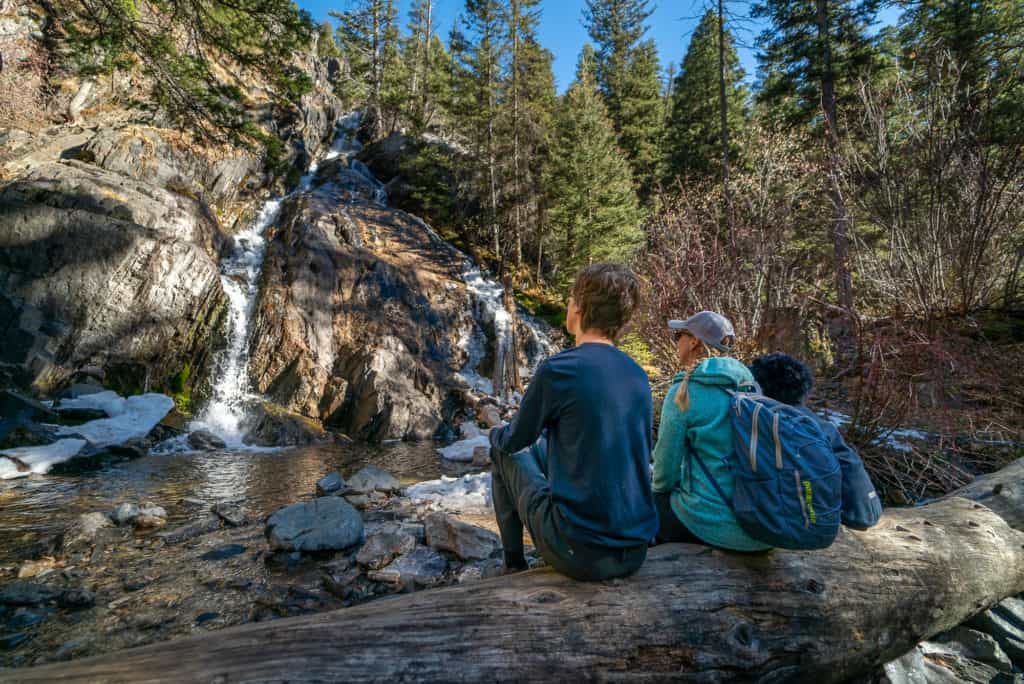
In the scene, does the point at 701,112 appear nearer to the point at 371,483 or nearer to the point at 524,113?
the point at 524,113

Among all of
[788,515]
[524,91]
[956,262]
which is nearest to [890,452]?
[956,262]

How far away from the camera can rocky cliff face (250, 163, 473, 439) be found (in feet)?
40.9

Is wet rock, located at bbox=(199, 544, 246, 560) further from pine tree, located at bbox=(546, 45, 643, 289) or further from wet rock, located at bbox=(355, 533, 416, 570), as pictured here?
pine tree, located at bbox=(546, 45, 643, 289)

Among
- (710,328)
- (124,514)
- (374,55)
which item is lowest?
(124,514)

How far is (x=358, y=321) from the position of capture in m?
14.6

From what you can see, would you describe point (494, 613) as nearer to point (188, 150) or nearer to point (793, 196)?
point (793, 196)

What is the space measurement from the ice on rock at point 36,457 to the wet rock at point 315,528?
18.3 feet

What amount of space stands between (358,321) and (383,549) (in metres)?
11.2

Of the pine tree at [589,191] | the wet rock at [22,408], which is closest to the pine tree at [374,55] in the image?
the pine tree at [589,191]

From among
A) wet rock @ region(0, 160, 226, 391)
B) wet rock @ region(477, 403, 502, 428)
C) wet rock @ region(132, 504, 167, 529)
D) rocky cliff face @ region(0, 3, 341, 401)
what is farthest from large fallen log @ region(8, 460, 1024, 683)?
wet rock @ region(0, 160, 226, 391)

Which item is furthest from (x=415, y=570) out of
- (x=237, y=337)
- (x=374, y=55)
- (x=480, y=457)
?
(x=374, y=55)

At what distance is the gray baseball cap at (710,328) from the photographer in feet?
9.02

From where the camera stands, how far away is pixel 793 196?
9438 mm

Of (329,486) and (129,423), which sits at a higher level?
(129,423)
